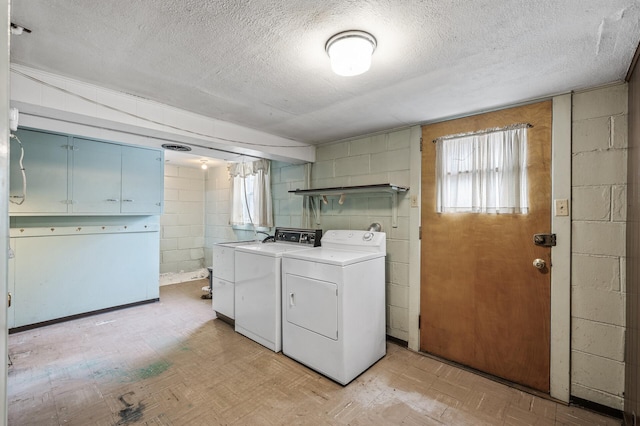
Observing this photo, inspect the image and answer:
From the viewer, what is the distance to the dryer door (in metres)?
2.21

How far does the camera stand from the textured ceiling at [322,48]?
1.23m

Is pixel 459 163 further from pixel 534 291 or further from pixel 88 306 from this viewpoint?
pixel 88 306

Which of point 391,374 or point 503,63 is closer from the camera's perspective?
point 503,63

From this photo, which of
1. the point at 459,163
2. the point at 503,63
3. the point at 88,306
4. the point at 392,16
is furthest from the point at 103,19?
the point at 88,306

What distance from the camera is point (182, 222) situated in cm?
547

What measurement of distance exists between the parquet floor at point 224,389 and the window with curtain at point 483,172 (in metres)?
1.39

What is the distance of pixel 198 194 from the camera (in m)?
5.71

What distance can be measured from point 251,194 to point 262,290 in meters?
2.28

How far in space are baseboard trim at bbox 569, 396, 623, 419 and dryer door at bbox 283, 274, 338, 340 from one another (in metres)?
1.69

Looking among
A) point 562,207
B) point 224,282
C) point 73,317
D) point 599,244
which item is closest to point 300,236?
point 224,282

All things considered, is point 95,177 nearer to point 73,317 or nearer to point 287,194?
point 73,317

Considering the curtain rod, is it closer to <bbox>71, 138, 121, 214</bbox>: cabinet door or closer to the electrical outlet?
the electrical outlet

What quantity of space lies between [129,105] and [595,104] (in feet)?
10.8

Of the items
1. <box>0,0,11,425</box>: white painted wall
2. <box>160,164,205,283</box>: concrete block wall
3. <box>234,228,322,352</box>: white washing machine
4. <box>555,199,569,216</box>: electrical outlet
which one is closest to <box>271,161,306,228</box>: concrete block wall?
<box>234,228,322,352</box>: white washing machine
